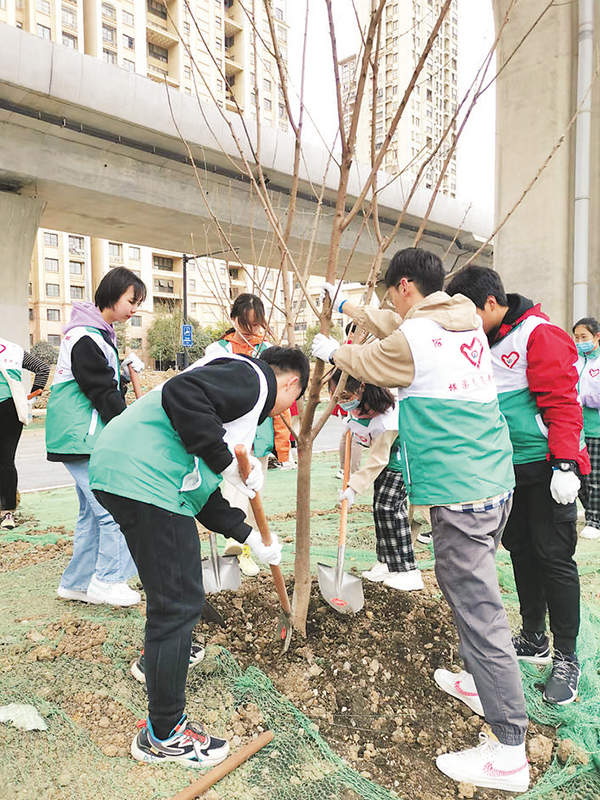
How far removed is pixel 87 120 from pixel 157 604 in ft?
25.6

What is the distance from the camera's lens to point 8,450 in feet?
13.3

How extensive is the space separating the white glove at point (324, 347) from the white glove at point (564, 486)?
0.91m

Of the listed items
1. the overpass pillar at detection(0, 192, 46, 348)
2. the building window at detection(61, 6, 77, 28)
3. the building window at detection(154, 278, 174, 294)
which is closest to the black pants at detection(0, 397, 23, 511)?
the overpass pillar at detection(0, 192, 46, 348)

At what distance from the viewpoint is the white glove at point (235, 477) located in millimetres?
1610

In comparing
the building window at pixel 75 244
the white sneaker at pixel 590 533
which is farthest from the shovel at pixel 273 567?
the building window at pixel 75 244

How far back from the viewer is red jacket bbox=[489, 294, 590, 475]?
202cm

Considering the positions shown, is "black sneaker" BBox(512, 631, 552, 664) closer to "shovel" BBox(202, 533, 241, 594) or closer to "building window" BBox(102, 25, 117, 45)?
"shovel" BBox(202, 533, 241, 594)

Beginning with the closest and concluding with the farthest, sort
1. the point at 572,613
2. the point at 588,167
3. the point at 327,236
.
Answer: the point at 572,613, the point at 588,167, the point at 327,236

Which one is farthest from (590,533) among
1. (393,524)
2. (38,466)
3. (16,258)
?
(16,258)

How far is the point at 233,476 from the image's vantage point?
5.51ft

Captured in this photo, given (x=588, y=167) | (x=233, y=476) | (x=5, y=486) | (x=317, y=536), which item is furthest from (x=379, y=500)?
(x=588, y=167)

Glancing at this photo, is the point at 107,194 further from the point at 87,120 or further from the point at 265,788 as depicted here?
Result: the point at 265,788

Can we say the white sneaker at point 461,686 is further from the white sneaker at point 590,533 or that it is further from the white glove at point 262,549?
the white sneaker at point 590,533

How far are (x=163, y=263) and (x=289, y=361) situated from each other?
4622 cm
